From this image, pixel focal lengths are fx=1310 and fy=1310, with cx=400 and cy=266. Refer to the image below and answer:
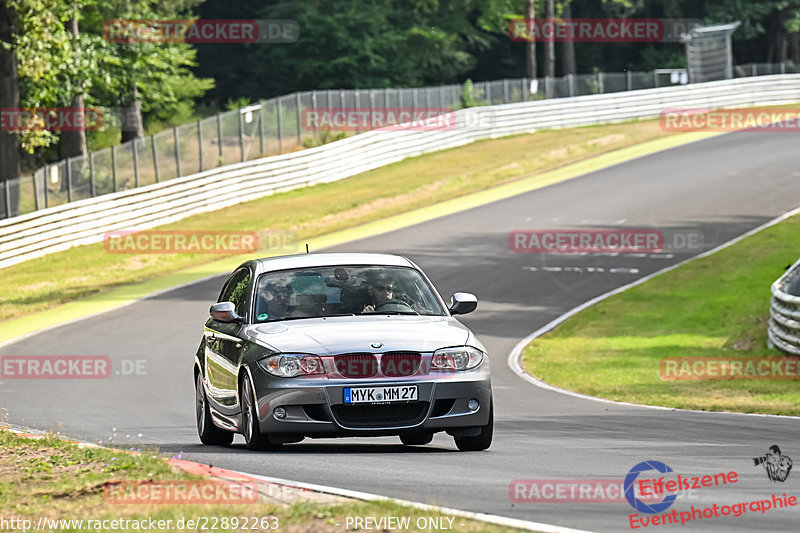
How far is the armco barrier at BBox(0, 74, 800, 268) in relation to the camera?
34.4 meters

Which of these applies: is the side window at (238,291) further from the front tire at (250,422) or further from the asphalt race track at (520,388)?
the asphalt race track at (520,388)

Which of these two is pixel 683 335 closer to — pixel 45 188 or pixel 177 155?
pixel 45 188

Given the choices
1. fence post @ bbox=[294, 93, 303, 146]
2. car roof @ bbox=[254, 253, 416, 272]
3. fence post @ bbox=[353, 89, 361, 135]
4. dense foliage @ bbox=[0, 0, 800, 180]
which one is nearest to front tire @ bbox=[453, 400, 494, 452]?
car roof @ bbox=[254, 253, 416, 272]

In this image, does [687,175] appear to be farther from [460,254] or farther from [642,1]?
[642,1]

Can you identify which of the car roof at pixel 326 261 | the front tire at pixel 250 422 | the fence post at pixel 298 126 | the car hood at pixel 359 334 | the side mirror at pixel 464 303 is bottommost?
the front tire at pixel 250 422

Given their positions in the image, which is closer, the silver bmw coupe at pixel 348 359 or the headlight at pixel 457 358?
the silver bmw coupe at pixel 348 359

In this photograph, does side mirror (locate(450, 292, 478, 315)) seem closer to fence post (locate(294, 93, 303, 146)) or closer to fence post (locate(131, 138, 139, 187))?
fence post (locate(131, 138, 139, 187))

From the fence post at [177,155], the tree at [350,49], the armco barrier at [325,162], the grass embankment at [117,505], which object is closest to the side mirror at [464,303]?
the grass embankment at [117,505]

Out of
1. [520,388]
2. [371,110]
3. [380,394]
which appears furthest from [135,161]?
[380,394]

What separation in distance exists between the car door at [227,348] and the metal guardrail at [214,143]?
2216 cm

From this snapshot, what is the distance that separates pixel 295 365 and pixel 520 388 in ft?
30.1

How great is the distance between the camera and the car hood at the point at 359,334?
9.73 m

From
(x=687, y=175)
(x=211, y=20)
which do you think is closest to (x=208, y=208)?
(x=687, y=175)

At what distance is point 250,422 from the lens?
10.2m
